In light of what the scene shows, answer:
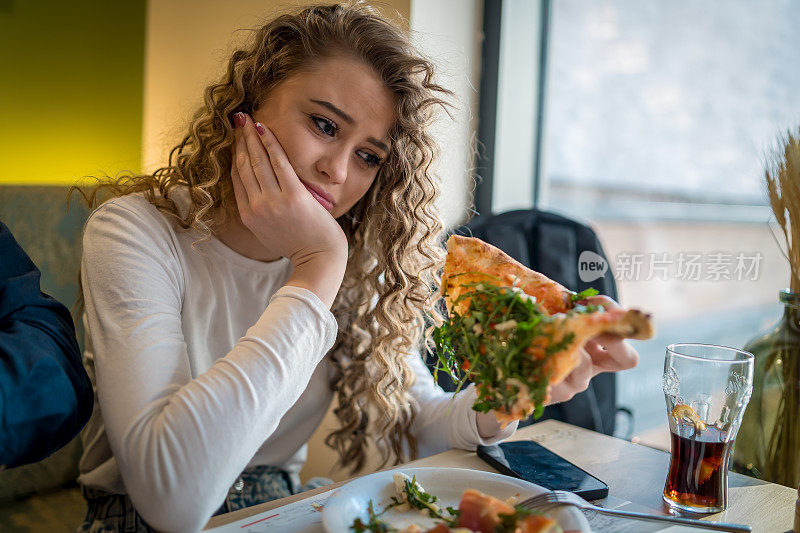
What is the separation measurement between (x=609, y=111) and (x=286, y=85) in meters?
1.47

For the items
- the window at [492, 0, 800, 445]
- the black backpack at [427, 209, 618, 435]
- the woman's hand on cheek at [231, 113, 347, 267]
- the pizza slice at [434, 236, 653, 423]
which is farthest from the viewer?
the window at [492, 0, 800, 445]

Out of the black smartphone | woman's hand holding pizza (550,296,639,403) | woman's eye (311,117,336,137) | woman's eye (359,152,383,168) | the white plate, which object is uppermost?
woman's eye (311,117,336,137)

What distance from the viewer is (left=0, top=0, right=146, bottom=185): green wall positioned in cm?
235

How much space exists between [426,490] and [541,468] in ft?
0.83

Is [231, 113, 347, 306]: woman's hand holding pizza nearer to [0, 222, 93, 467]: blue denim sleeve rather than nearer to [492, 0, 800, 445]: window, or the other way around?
[0, 222, 93, 467]: blue denim sleeve

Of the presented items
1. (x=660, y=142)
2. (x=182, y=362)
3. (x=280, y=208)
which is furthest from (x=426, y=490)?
(x=660, y=142)

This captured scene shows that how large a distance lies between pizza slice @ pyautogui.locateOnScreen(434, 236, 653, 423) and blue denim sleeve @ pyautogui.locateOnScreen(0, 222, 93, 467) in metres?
0.53

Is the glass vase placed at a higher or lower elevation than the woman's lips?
lower

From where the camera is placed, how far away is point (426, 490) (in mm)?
936

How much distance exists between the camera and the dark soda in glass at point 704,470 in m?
0.97

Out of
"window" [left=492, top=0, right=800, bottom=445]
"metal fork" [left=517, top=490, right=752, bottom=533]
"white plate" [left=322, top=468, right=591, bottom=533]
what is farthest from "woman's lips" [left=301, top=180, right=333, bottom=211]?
"window" [left=492, top=0, right=800, bottom=445]

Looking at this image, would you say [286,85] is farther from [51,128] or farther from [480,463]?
[51,128]

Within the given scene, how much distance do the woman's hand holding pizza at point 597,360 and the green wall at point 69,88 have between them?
180cm

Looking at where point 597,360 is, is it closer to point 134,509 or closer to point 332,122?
point 332,122
